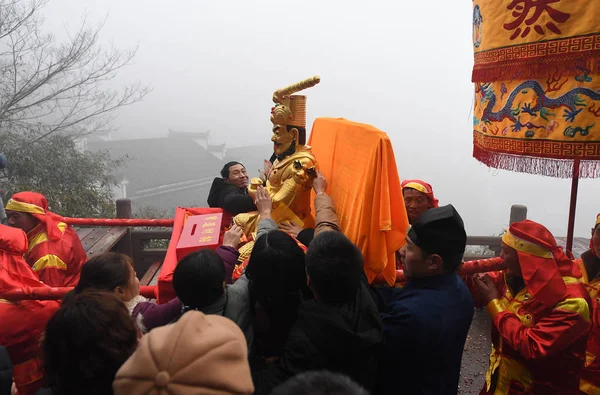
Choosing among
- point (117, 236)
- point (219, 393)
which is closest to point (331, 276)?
point (219, 393)

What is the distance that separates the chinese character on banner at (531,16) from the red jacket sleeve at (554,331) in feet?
4.28

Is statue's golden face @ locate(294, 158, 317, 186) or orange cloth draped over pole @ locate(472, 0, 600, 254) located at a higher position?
orange cloth draped over pole @ locate(472, 0, 600, 254)

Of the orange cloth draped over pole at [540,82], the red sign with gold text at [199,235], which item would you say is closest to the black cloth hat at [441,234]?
the orange cloth draped over pole at [540,82]

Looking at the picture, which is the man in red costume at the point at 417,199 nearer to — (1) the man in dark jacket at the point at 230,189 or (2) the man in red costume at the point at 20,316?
(1) the man in dark jacket at the point at 230,189

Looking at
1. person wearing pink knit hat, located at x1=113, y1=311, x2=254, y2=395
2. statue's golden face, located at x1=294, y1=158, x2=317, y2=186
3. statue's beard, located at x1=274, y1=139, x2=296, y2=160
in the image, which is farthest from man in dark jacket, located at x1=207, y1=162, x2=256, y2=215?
person wearing pink knit hat, located at x1=113, y1=311, x2=254, y2=395

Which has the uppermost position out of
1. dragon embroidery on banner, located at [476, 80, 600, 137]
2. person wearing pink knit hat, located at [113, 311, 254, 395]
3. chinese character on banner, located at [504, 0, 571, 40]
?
chinese character on banner, located at [504, 0, 571, 40]

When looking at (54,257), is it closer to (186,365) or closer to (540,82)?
(186,365)

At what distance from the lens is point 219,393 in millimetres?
897

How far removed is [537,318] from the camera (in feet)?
6.19

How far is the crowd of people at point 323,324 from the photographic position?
37.1 inches

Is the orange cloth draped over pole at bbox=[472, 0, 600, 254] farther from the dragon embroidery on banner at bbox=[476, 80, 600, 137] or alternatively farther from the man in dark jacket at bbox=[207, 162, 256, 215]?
the man in dark jacket at bbox=[207, 162, 256, 215]

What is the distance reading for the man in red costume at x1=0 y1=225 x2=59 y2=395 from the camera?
2455 millimetres

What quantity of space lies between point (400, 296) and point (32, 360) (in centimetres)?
240

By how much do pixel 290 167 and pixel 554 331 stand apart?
189 cm
